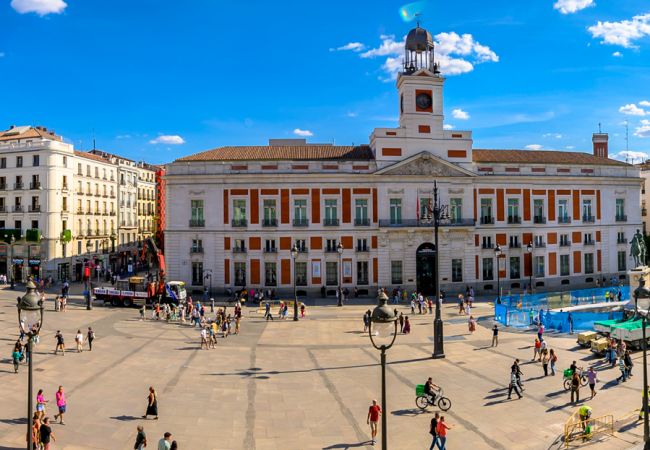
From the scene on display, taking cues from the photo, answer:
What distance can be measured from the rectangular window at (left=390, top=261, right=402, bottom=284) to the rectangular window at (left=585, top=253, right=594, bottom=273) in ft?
73.6

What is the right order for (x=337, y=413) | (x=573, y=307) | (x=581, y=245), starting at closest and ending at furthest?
(x=337, y=413) < (x=573, y=307) < (x=581, y=245)

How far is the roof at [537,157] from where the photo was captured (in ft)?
181

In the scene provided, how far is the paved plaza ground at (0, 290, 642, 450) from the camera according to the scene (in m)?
16.9

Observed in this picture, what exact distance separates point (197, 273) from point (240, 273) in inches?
165

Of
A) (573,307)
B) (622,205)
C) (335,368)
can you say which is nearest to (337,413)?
(335,368)

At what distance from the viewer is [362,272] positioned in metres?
→ 50.8

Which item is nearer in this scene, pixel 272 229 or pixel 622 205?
pixel 272 229

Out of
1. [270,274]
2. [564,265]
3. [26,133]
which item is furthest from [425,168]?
[26,133]

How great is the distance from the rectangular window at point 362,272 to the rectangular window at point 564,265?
2209 cm

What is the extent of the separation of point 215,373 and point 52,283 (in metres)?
41.8

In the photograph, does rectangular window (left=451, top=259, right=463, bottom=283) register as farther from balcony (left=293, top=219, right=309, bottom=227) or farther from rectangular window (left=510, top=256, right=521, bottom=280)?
balcony (left=293, top=219, right=309, bottom=227)

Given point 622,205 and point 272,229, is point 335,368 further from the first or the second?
point 622,205

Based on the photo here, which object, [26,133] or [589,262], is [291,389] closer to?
[589,262]

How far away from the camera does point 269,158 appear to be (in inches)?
2003
